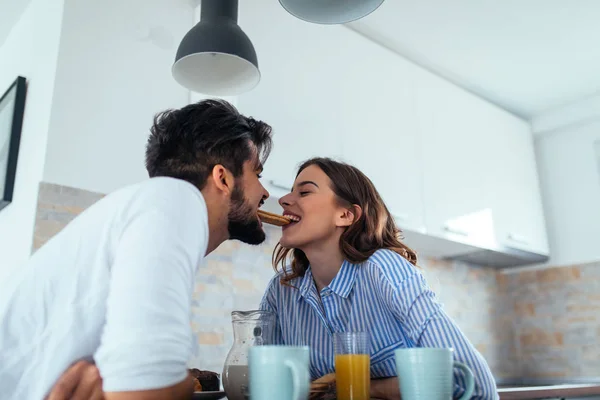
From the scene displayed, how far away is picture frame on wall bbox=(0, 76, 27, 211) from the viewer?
6.75ft

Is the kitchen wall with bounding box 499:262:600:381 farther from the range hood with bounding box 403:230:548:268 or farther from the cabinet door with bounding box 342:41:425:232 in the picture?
the cabinet door with bounding box 342:41:425:232

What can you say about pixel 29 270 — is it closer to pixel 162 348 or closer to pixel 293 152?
pixel 162 348

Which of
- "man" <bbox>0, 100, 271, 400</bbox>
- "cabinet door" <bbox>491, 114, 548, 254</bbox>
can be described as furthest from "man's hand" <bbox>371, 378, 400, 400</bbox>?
"cabinet door" <bbox>491, 114, 548, 254</bbox>

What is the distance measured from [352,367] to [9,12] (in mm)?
2195

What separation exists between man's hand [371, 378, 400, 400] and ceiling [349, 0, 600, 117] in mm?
1859

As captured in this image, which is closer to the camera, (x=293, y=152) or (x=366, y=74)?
(x=293, y=152)

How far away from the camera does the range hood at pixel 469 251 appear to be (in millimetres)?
2961

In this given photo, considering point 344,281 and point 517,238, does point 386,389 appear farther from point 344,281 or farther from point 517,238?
point 517,238

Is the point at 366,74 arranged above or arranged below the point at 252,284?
above

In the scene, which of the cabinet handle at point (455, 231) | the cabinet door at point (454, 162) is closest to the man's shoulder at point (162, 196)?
the cabinet door at point (454, 162)

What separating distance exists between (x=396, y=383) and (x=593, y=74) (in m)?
2.68

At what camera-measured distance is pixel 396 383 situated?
1.22 metres

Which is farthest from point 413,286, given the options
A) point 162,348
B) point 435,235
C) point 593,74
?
point 593,74

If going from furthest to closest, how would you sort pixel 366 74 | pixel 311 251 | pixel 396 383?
pixel 366 74, pixel 311 251, pixel 396 383
